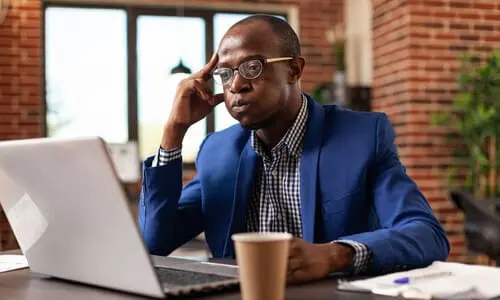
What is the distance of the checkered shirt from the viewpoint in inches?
63.4

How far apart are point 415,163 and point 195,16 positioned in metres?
2.86

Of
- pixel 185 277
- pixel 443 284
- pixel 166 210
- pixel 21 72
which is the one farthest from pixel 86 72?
pixel 443 284

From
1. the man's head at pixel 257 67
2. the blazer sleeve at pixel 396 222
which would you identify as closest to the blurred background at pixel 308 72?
the man's head at pixel 257 67

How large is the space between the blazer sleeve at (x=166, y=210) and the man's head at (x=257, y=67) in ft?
0.74

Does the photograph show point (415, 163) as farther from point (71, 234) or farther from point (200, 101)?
point (71, 234)

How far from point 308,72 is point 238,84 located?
518 cm

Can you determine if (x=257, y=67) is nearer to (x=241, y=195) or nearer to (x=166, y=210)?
(x=241, y=195)

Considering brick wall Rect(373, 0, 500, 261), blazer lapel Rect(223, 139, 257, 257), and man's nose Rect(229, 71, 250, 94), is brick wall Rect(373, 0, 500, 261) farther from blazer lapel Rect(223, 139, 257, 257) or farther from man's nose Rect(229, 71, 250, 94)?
man's nose Rect(229, 71, 250, 94)

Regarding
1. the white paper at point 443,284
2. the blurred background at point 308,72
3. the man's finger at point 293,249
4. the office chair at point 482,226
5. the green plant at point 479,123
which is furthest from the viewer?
the blurred background at point 308,72

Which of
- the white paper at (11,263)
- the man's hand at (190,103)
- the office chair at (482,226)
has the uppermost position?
the man's hand at (190,103)

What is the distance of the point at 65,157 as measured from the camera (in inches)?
37.9

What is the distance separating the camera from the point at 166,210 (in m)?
1.63

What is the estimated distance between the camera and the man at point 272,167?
1.50m

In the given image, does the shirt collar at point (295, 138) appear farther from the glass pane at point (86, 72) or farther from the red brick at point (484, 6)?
the glass pane at point (86, 72)
